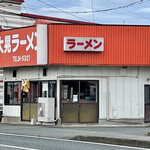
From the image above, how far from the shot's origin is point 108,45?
867 inches

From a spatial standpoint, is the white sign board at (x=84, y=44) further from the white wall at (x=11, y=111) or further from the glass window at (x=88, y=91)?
the white wall at (x=11, y=111)

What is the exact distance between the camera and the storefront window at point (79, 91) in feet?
74.1

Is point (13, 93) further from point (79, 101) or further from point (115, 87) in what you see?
point (115, 87)

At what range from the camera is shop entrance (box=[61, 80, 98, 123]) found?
884 inches

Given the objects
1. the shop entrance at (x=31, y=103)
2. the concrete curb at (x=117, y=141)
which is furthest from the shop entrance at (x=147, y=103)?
the concrete curb at (x=117, y=141)

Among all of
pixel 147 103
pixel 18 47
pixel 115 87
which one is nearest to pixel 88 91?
pixel 115 87

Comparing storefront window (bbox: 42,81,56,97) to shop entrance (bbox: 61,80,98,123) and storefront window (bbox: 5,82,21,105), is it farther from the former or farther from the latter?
storefront window (bbox: 5,82,21,105)

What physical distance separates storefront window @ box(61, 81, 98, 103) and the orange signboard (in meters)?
2.31

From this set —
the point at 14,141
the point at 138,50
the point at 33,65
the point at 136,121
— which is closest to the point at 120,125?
the point at 136,121

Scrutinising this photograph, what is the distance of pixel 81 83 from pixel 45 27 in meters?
3.72

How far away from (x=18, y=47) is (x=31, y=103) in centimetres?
343

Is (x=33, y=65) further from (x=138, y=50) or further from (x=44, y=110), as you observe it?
(x=138, y=50)

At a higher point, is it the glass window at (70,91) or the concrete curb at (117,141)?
the glass window at (70,91)

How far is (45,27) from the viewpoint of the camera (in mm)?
21922
